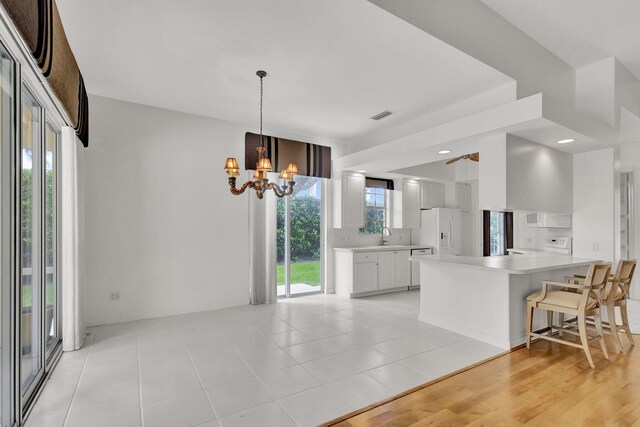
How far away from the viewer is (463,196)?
24.6ft

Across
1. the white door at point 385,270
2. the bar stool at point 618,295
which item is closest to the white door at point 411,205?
the white door at point 385,270

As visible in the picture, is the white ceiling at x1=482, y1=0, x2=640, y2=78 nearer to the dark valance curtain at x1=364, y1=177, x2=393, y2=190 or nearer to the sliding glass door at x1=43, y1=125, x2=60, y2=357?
the dark valance curtain at x1=364, y1=177, x2=393, y2=190

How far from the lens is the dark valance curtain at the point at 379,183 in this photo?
6.54 meters

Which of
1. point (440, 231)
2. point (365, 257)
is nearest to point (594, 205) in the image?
point (440, 231)

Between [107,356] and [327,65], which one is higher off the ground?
[327,65]

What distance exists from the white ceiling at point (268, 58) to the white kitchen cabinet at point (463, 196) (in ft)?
11.7

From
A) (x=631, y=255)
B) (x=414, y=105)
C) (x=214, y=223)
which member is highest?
(x=414, y=105)

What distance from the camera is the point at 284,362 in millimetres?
3025

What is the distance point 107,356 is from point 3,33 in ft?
8.95

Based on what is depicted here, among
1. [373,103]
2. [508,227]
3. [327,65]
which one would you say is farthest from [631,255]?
[327,65]

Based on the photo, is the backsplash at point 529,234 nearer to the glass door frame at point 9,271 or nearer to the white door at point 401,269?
the white door at point 401,269

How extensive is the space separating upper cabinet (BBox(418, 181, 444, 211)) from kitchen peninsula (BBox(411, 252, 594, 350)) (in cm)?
294

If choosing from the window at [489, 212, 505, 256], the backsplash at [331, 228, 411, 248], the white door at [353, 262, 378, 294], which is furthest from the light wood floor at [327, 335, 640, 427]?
the window at [489, 212, 505, 256]

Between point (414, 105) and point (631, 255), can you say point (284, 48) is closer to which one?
point (414, 105)
